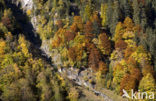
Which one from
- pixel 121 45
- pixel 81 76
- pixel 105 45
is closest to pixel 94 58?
pixel 105 45

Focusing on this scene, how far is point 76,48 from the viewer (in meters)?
74.8

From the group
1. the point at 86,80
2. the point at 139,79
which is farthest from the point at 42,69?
the point at 139,79

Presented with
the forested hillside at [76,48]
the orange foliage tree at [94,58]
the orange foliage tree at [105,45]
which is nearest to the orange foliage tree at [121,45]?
the forested hillside at [76,48]

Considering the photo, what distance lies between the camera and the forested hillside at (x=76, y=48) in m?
56.8

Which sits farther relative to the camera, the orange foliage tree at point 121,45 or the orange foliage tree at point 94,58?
the orange foliage tree at point 121,45

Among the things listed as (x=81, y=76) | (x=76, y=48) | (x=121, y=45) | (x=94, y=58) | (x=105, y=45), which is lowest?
(x=81, y=76)

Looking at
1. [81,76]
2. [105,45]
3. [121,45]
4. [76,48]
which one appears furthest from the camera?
[105,45]

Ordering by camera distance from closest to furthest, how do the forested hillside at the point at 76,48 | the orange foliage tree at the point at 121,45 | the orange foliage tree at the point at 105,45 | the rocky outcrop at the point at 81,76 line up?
the forested hillside at the point at 76,48, the rocky outcrop at the point at 81,76, the orange foliage tree at the point at 121,45, the orange foliage tree at the point at 105,45

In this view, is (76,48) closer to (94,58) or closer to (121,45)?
(94,58)

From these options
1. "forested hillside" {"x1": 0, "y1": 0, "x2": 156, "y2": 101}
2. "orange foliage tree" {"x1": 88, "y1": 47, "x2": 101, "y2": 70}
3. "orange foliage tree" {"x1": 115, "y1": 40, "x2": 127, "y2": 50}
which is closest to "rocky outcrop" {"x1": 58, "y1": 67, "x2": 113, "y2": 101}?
"forested hillside" {"x1": 0, "y1": 0, "x2": 156, "y2": 101}

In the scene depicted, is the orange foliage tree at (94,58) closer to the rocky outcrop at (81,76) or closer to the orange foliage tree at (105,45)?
the rocky outcrop at (81,76)

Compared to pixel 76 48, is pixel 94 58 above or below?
below

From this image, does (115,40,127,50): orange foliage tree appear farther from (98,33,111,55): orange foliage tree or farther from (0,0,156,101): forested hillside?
(98,33,111,55): orange foliage tree

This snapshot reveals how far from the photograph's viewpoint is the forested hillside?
186ft
